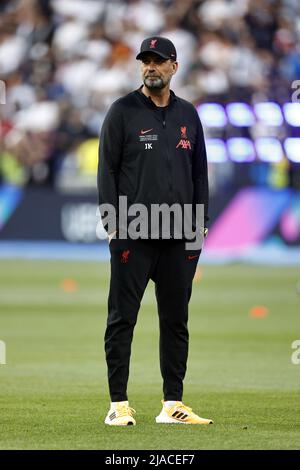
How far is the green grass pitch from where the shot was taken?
802cm

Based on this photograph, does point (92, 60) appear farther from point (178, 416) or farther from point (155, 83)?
point (178, 416)

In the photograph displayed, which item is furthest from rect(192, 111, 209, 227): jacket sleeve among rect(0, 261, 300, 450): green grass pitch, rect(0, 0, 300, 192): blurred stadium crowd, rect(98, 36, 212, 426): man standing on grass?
rect(0, 0, 300, 192): blurred stadium crowd

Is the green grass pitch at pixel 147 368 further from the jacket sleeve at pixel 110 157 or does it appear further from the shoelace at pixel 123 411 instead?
the jacket sleeve at pixel 110 157

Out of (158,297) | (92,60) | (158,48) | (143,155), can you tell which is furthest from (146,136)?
(92,60)

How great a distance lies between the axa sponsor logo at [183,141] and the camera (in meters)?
8.52

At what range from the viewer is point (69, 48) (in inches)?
1160

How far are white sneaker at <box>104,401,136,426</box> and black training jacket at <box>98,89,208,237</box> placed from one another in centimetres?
116

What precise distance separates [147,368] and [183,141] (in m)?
3.93

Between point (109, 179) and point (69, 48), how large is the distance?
21478mm

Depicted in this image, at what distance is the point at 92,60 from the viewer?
96.0ft

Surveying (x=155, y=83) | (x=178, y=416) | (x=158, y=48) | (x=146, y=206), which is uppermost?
(x=158, y=48)

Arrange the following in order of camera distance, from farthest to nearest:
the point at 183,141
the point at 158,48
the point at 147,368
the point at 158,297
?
the point at 147,368, the point at 158,297, the point at 183,141, the point at 158,48

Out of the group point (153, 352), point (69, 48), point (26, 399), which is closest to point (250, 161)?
point (69, 48)

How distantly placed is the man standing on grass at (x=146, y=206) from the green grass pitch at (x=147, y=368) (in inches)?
19.3
